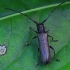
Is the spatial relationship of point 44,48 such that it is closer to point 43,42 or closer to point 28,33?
point 43,42

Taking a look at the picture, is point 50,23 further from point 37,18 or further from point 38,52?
point 38,52

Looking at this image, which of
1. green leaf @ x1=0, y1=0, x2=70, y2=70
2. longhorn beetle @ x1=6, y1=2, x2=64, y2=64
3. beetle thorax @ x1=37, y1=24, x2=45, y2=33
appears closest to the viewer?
green leaf @ x1=0, y1=0, x2=70, y2=70

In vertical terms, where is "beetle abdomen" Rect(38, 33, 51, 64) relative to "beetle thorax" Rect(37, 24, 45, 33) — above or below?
below

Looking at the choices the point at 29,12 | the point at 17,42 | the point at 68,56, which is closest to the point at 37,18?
the point at 29,12

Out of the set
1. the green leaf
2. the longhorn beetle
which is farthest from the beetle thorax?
the green leaf

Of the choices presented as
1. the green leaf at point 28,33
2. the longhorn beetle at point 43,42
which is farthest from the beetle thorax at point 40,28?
the green leaf at point 28,33

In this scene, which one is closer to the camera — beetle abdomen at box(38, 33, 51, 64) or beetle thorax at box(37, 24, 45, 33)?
beetle abdomen at box(38, 33, 51, 64)

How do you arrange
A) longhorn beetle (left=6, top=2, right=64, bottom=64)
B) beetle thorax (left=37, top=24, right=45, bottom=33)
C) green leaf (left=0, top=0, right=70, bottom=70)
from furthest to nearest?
beetle thorax (left=37, top=24, right=45, bottom=33) < longhorn beetle (left=6, top=2, right=64, bottom=64) < green leaf (left=0, top=0, right=70, bottom=70)

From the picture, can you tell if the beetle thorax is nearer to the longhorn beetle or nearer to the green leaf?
the longhorn beetle
